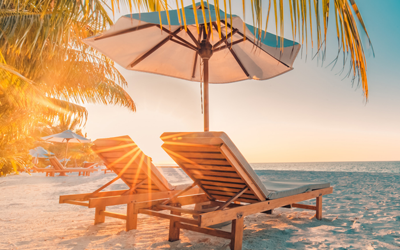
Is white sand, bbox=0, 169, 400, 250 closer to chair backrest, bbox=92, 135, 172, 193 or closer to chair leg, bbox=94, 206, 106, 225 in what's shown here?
chair leg, bbox=94, 206, 106, 225

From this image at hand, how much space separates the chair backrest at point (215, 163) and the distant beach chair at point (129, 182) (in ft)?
1.61

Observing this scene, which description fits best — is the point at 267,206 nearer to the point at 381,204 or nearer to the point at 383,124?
the point at 381,204

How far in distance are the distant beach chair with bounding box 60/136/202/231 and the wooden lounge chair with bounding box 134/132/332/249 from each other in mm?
325

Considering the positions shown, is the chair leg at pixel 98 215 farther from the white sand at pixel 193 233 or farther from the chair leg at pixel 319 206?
the chair leg at pixel 319 206

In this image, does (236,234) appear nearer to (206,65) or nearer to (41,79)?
(206,65)

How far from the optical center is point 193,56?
4582 mm

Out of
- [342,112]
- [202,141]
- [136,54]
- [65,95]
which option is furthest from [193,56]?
[342,112]

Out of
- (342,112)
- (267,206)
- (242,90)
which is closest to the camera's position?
(267,206)

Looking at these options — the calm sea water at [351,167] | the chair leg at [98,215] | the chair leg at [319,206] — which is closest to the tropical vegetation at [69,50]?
the chair leg at [98,215]

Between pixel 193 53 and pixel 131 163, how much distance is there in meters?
2.38

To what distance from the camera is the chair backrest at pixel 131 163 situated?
10.2ft

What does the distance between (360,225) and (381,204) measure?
2.21 m

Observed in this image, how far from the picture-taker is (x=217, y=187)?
2.85m

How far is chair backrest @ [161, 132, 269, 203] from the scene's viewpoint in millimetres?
2180
